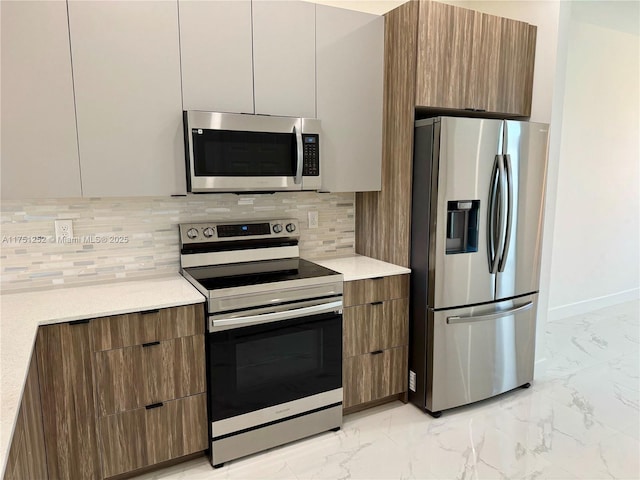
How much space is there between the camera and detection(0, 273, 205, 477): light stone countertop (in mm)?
1321

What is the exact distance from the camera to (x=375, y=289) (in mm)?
2580

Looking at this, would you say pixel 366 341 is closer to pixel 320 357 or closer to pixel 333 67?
pixel 320 357

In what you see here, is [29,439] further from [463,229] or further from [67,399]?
[463,229]

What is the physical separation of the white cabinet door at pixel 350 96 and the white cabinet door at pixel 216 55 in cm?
43

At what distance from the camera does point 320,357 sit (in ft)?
7.91

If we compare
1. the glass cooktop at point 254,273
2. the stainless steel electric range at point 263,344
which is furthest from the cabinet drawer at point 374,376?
the glass cooktop at point 254,273

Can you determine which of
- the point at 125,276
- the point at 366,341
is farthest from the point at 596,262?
the point at 125,276

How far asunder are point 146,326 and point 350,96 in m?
1.68

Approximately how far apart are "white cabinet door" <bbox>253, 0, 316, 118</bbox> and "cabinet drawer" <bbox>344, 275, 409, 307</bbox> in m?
0.99

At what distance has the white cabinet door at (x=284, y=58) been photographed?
2357 mm

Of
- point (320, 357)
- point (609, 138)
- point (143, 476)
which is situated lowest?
point (143, 476)

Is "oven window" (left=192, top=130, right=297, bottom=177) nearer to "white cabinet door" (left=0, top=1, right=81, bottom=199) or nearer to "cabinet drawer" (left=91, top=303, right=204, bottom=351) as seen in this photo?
"white cabinet door" (left=0, top=1, right=81, bottom=199)

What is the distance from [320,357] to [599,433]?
1.61m

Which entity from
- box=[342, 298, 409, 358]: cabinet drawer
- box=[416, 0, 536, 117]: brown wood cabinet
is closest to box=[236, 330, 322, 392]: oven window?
box=[342, 298, 409, 358]: cabinet drawer
